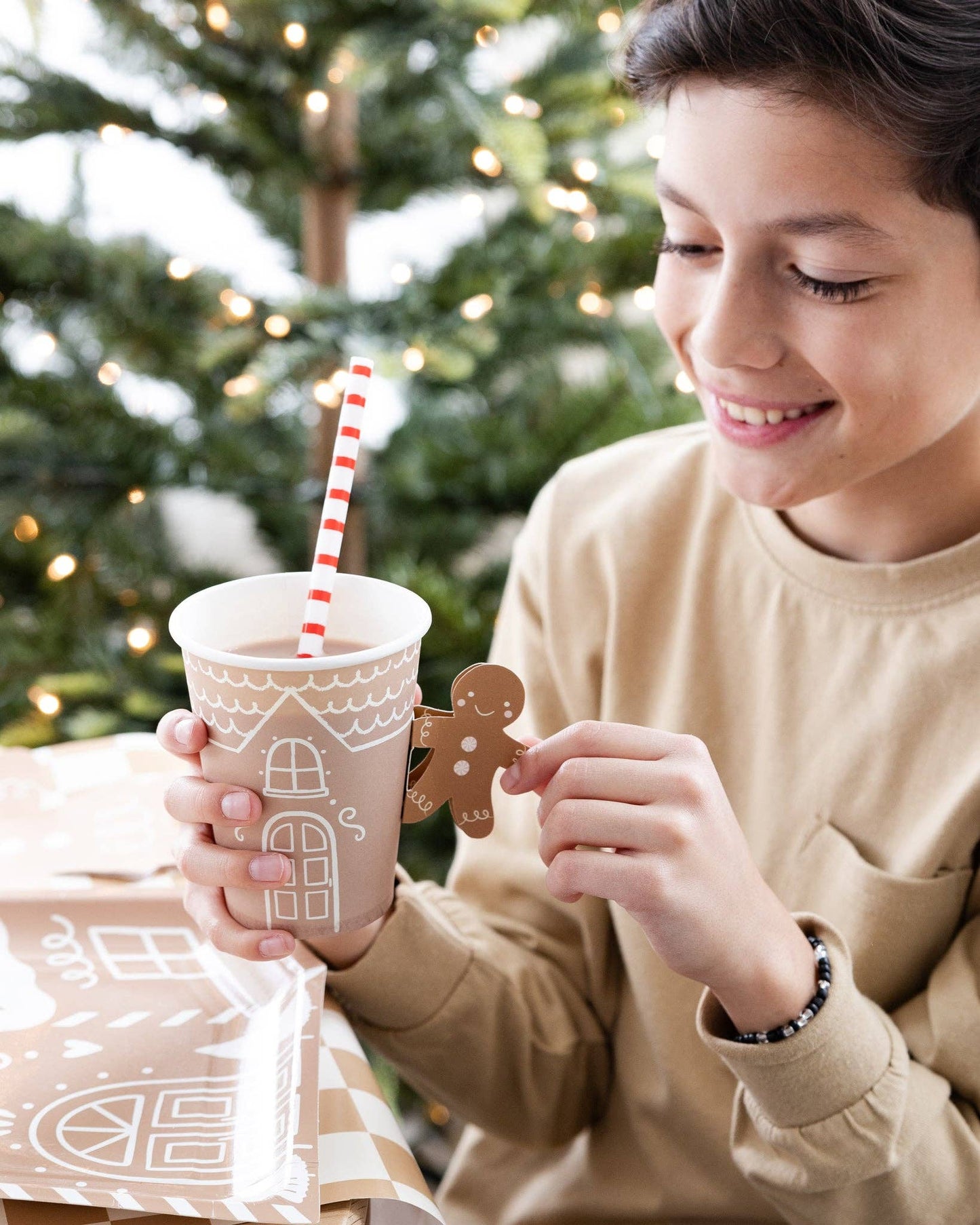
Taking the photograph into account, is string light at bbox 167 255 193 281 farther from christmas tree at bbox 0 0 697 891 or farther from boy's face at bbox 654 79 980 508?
boy's face at bbox 654 79 980 508

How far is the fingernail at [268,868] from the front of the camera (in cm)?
65

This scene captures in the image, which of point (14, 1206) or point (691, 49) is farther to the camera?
point (691, 49)

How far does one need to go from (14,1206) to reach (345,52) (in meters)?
→ 1.27

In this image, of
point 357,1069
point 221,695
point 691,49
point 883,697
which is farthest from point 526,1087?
point 691,49

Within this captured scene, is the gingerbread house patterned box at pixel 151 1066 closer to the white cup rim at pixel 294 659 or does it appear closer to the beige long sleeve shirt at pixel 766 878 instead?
the beige long sleeve shirt at pixel 766 878

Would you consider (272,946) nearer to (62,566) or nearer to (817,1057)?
(817,1057)

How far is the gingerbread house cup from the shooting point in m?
0.60

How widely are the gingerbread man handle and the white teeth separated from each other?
0.96 ft

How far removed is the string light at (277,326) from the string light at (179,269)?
18 centimetres

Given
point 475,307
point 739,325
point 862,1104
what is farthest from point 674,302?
point 475,307

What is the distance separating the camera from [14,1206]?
591 millimetres

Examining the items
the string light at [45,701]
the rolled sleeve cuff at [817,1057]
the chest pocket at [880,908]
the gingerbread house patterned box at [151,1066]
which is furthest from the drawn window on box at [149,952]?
the string light at [45,701]

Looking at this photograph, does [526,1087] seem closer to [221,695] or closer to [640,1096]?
[640,1096]

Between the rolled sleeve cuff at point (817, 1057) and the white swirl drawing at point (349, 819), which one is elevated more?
the white swirl drawing at point (349, 819)
